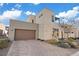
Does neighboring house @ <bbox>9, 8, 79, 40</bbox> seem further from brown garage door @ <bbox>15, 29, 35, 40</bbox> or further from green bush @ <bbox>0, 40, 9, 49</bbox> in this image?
green bush @ <bbox>0, 40, 9, 49</bbox>

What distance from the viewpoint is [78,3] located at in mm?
5723

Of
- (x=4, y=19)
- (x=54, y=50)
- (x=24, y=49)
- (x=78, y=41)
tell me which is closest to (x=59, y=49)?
(x=54, y=50)

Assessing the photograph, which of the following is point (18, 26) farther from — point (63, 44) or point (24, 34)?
point (63, 44)

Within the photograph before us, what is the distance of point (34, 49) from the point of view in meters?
5.84

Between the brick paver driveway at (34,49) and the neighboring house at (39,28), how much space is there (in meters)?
0.19

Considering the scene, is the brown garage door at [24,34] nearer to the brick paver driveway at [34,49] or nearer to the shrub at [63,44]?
the brick paver driveway at [34,49]

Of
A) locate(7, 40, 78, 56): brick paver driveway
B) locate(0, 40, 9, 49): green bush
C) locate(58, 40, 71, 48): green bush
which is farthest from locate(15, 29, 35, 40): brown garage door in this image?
locate(58, 40, 71, 48): green bush

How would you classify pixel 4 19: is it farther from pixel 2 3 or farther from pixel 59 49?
pixel 59 49

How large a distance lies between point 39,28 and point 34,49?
2.01ft

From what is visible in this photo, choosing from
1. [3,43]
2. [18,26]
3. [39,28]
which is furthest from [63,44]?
[3,43]

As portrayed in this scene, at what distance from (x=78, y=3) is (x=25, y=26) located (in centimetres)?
156

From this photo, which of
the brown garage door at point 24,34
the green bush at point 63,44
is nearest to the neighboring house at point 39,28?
the brown garage door at point 24,34

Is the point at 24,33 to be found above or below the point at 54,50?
above

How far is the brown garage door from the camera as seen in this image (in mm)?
6027
